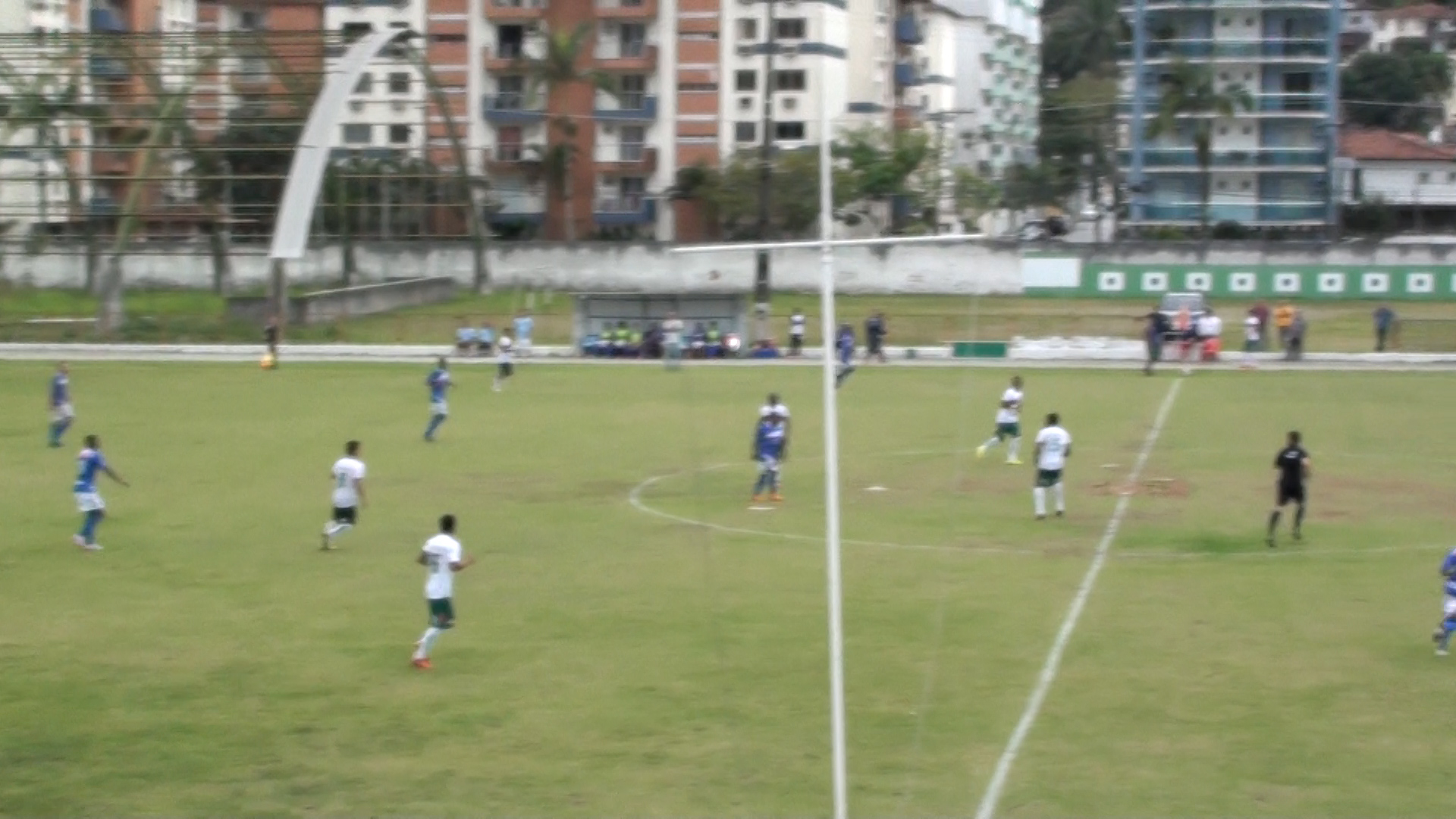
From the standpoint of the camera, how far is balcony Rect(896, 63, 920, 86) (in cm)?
9825

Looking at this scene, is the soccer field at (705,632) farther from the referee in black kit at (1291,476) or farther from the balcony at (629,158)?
the balcony at (629,158)

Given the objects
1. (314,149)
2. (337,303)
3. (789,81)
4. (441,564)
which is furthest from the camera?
(789,81)

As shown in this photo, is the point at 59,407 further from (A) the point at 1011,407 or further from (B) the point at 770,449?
(A) the point at 1011,407

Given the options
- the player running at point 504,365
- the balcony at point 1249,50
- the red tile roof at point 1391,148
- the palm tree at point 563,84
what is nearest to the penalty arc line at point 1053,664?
the player running at point 504,365

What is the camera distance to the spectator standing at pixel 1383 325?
56.3 metres

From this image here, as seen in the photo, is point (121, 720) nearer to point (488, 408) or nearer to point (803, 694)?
point (803, 694)

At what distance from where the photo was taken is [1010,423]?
33031 mm

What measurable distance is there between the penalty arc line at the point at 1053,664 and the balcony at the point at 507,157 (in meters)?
58.6

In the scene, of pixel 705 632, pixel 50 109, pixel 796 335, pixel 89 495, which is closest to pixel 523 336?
pixel 796 335

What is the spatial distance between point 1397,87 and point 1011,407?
83.7 meters

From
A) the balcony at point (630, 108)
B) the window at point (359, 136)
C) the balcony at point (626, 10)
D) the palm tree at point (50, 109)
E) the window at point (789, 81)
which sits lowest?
the palm tree at point (50, 109)

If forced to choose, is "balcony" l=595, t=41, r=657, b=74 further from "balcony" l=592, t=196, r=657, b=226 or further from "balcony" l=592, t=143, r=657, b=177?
"balcony" l=592, t=196, r=657, b=226

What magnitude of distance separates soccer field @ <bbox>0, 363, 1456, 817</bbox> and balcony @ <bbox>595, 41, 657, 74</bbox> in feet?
168

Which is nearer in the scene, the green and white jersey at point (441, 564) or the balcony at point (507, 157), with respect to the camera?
the green and white jersey at point (441, 564)
